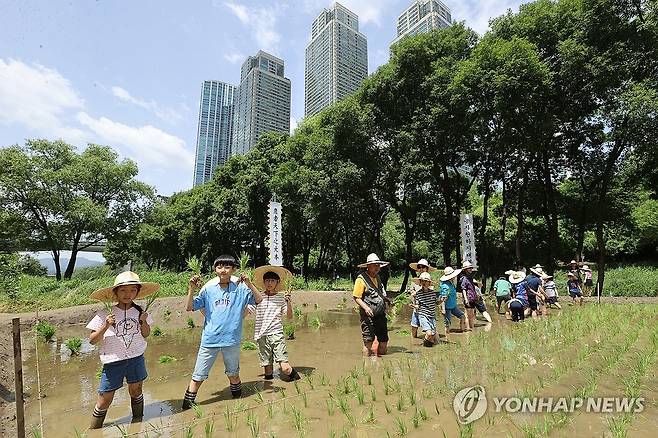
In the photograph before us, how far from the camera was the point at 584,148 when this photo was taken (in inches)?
806

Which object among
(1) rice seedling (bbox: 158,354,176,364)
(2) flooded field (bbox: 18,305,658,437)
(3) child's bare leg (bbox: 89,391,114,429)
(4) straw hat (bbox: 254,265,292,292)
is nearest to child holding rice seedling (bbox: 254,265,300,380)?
(4) straw hat (bbox: 254,265,292,292)

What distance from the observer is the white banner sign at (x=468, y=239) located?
1741 cm

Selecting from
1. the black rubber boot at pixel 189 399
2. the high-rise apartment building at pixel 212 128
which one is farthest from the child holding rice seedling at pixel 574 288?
the high-rise apartment building at pixel 212 128

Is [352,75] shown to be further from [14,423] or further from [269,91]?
[14,423]

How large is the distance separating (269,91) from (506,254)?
30.5 m

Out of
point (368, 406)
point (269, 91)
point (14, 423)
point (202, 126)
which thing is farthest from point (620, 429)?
point (202, 126)

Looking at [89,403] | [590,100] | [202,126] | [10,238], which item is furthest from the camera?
[202,126]

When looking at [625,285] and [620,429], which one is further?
[625,285]

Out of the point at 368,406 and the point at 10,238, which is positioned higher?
the point at 10,238

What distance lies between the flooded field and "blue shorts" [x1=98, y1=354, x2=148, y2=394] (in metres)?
0.47

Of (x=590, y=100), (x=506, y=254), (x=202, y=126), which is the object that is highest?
(x=202, y=126)

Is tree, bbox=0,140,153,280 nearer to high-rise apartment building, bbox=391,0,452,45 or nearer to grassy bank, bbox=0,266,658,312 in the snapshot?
grassy bank, bbox=0,266,658,312

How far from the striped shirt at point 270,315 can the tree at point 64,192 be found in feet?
92.9

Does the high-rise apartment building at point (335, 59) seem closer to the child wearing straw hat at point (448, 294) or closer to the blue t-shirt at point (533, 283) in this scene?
the blue t-shirt at point (533, 283)
